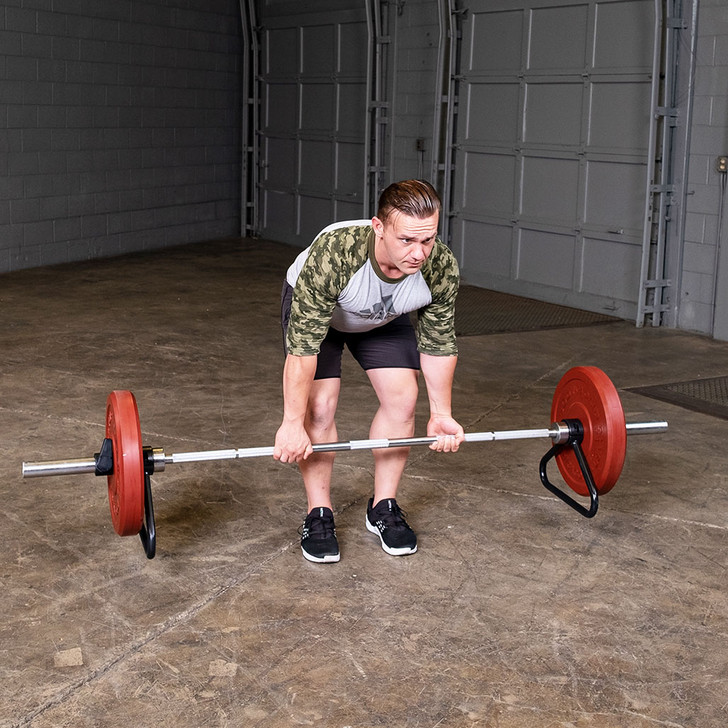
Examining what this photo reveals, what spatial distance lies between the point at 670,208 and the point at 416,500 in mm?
3697

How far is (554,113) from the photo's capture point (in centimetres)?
715

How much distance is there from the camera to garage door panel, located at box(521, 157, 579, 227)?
280 inches

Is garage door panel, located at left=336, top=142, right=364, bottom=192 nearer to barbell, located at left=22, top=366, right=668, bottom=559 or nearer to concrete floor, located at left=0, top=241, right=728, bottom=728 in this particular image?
concrete floor, located at left=0, top=241, right=728, bottom=728

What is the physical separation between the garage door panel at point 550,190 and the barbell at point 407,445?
4230mm

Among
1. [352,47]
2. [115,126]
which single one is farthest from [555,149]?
[115,126]

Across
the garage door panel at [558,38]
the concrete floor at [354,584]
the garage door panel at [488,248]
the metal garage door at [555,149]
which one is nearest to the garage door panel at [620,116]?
the metal garage door at [555,149]

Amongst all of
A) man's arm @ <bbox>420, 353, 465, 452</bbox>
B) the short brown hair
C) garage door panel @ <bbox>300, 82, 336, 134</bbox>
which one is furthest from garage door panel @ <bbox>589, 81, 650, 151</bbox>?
the short brown hair

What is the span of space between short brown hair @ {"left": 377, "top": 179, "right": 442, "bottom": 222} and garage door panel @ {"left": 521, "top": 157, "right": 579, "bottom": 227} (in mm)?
4941

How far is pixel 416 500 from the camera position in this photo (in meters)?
3.52

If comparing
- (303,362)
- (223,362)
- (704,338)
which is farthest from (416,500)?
(704,338)

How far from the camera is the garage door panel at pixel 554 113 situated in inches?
275

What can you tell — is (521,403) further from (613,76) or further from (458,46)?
(458,46)

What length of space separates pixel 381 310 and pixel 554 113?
497 centimetres

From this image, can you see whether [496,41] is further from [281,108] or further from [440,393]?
[440,393]
